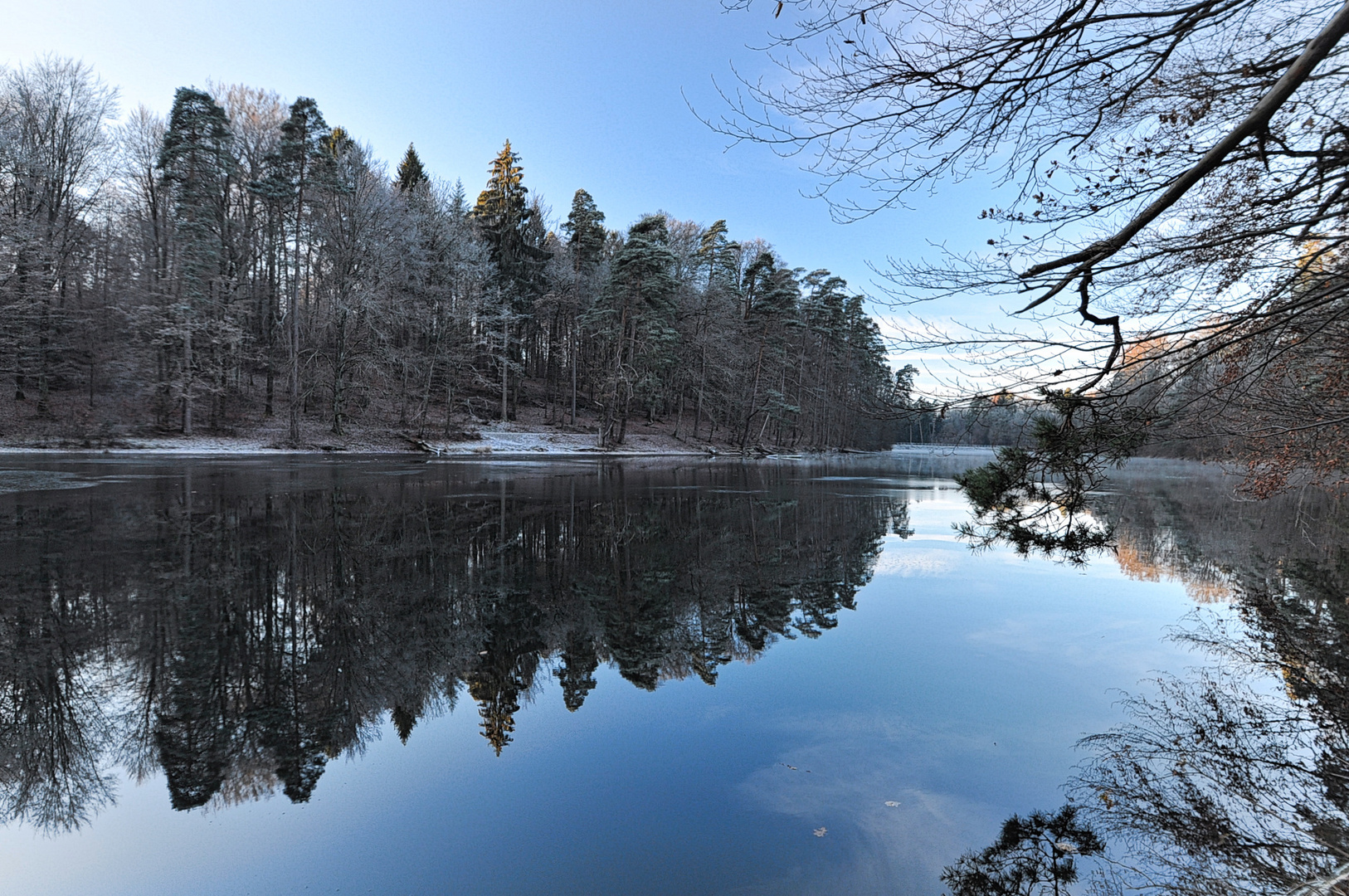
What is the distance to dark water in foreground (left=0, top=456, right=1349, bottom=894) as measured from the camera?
2.89 meters

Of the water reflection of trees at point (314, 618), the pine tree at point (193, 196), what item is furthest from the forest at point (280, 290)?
the water reflection of trees at point (314, 618)

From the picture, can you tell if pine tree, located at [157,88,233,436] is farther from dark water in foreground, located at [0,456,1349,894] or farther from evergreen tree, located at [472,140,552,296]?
dark water in foreground, located at [0,456,1349,894]

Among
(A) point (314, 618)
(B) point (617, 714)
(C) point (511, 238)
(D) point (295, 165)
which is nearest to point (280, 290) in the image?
(D) point (295, 165)

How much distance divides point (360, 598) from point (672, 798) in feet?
14.7

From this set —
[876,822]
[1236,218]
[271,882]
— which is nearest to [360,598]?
[271,882]

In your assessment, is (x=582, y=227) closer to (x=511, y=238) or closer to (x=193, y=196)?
(x=511, y=238)

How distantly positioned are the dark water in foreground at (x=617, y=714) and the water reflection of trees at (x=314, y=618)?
0.03 metres

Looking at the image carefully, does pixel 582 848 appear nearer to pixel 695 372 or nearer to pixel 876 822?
pixel 876 822

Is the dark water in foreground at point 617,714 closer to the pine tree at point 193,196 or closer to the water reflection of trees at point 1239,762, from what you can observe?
the water reflection of trees at point 1239,762

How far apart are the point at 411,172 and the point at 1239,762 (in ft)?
167

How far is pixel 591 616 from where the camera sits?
6.41 metres

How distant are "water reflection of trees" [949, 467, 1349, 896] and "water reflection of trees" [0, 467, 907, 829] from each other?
106 inches

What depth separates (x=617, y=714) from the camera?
4344 millimetres

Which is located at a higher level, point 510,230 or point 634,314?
point 510,230
